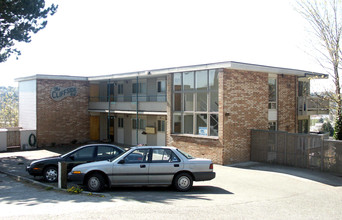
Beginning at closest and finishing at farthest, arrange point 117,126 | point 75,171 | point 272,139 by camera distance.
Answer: point 75,171 → point 272,139 → point 117,126

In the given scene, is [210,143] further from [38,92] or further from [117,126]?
[38,92]

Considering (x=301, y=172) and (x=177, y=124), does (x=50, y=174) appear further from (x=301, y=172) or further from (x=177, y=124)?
(x=301, y=172)

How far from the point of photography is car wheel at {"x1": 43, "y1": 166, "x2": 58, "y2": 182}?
13.0m

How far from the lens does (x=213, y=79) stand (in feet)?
58.3

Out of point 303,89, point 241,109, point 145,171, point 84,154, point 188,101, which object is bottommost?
point 145,171

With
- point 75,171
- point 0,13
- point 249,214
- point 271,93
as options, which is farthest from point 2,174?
point 271,93

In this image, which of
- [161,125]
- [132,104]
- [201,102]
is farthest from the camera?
[161,125]

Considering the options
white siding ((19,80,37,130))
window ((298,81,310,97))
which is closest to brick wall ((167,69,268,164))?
window ((298,81,310,97))

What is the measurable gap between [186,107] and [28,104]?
14.2 metres

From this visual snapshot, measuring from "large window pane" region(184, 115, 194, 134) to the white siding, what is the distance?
41.6ft

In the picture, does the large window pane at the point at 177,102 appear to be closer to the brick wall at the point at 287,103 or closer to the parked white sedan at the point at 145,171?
the brick wall at the point at 287,103

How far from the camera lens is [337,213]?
359 inches

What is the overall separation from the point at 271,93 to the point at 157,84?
8.10 m

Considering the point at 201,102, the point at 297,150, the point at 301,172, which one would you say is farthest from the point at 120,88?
the point at 301,172
